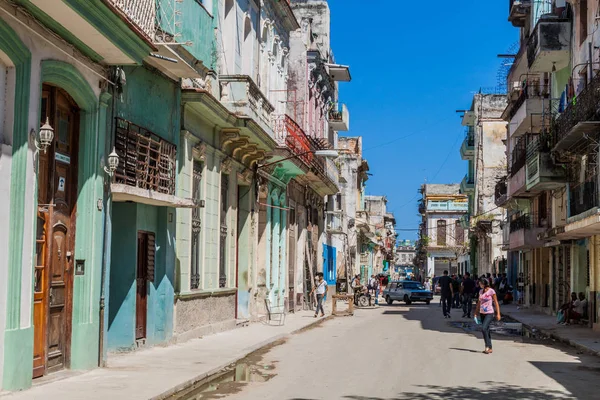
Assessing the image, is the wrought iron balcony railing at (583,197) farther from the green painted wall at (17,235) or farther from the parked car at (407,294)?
the parked car at (407,294)

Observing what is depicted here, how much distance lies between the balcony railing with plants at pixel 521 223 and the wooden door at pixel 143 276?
75.2 ft

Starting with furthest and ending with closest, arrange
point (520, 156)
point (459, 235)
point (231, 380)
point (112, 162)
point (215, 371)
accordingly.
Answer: point (459, 235) → point (520, 156) → point (215, 371) → point (112, 162) → point (231, 380)

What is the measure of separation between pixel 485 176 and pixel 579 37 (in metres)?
32.7

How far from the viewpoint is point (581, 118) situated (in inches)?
861

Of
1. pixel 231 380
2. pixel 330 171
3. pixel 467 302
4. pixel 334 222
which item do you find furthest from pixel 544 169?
pixel 334 222

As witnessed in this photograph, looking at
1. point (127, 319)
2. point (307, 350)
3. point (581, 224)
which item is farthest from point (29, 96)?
point (581, 224)

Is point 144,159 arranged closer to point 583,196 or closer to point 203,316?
point 203,316

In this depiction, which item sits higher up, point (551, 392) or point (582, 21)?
point (582, 21)

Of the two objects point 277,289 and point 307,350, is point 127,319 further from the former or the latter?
point 277,289

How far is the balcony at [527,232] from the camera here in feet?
112

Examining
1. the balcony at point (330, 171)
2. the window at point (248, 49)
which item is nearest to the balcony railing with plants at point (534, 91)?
the balcony at point (330, 171)

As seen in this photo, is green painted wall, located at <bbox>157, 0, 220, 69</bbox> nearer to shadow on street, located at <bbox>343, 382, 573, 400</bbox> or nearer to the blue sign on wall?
shadow on street, located at <bbox>343, 382, 573, 400</bbox>

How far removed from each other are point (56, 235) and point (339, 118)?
30117 millimetres

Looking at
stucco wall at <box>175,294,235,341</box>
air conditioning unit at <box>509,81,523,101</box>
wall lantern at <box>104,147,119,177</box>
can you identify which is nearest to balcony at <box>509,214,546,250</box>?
air conditioning unit at <box>509,81,523,101</box>
